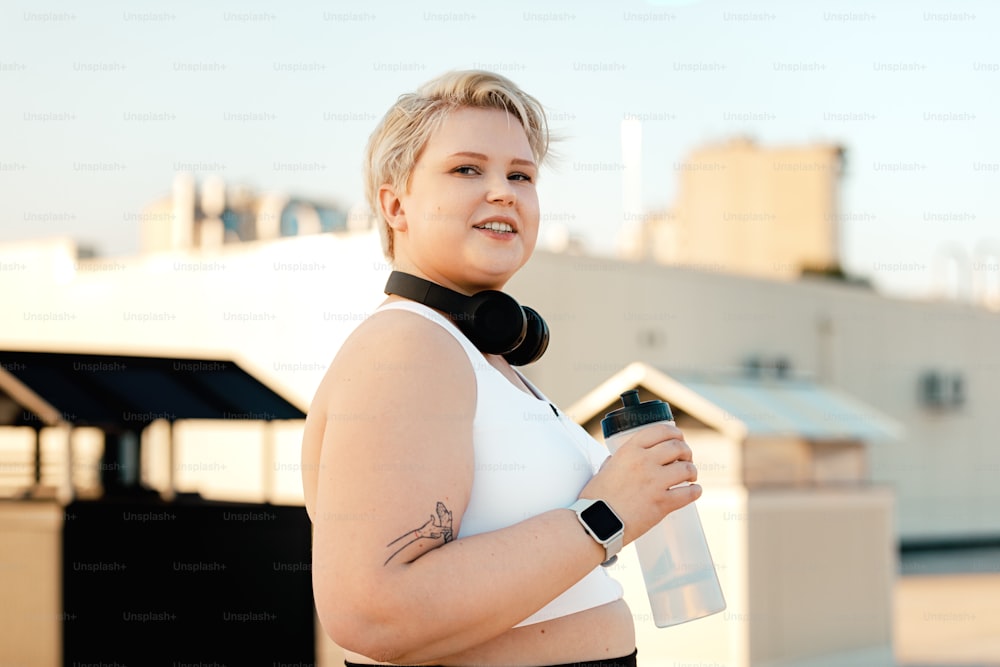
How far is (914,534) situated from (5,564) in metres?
19.2

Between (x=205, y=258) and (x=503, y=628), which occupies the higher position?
(x=205, y=258)

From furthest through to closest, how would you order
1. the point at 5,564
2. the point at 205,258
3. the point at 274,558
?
the point at 205,258, the point at 274,558, the point at 5,564

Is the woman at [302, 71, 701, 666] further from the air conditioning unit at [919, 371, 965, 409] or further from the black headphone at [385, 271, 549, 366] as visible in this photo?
the air conditioning unit at [919, 371, 965, 409]

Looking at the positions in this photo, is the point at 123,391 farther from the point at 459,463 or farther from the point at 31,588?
the point at 459,463

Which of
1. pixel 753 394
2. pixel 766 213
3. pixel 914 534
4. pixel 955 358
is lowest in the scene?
pixel 914 534

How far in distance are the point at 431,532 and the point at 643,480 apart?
0.32 metres

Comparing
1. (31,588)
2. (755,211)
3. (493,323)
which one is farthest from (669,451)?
(755,211)

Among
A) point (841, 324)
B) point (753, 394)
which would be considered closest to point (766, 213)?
point (841, 324)

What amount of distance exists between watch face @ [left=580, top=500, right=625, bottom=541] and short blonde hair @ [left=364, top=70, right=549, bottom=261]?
0.57 meters

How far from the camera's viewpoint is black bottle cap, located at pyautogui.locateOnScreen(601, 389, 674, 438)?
1.73m

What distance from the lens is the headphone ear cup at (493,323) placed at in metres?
1.65

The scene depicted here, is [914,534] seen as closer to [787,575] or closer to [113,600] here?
[787,575]

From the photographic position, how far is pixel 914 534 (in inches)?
848

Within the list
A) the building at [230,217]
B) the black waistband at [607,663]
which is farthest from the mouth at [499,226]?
the building at [230,217]
